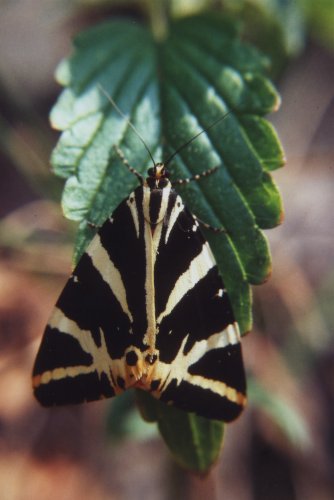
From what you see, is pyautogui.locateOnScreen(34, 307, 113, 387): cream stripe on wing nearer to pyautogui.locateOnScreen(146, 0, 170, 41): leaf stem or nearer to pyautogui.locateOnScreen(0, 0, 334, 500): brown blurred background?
pyautogui.locateOnScreen(0, 0, 334, 500): brown blurred background

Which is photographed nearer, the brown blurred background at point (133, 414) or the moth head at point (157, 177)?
the moth head at point (157, 177)

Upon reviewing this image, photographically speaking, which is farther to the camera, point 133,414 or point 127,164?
point 133,414

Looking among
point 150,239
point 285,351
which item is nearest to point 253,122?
point 150,239

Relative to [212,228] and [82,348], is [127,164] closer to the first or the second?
[212,228]

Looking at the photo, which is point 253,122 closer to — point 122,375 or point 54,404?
point 122,375

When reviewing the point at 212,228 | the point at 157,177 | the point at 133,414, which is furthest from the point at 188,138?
the point at 133,414

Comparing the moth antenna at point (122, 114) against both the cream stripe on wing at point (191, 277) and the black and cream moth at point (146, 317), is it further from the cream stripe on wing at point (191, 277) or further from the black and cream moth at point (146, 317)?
the cream stripe on wing at point (191, 277)

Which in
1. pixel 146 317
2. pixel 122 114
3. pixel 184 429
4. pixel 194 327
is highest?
pixel 122 114

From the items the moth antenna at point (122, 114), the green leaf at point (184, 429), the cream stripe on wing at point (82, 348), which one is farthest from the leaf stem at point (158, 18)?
the green leaf at point (184, 429)
